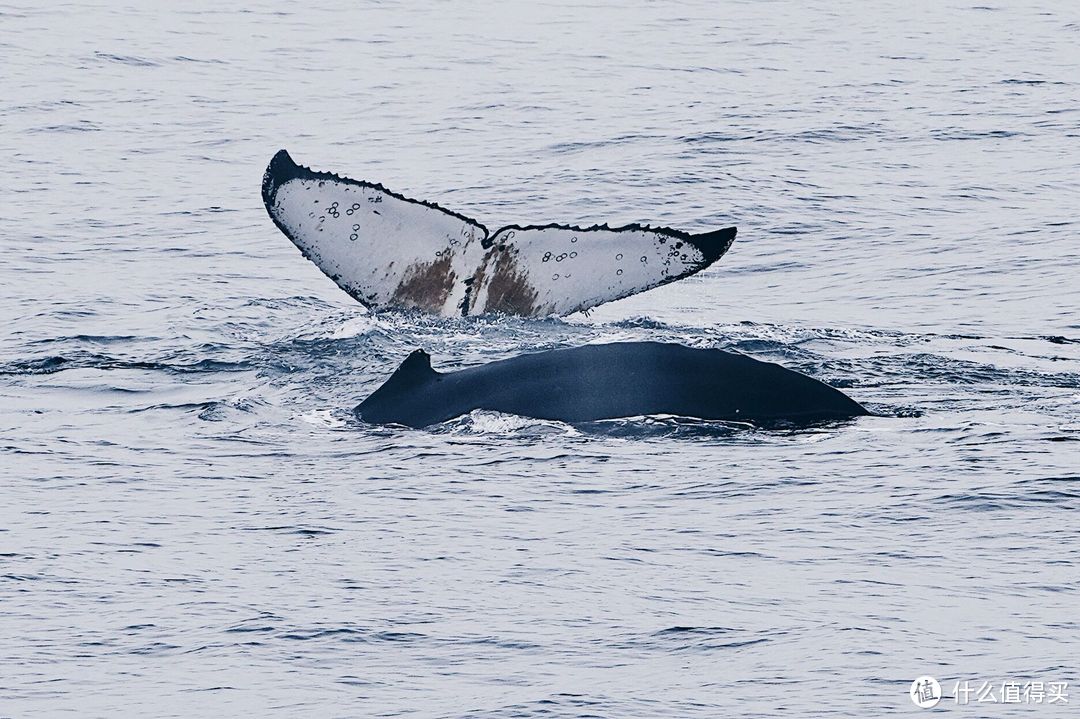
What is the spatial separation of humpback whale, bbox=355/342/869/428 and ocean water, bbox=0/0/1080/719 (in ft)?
0.47

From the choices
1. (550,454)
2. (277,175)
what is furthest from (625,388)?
(277,175)

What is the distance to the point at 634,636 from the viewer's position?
7.56 meters

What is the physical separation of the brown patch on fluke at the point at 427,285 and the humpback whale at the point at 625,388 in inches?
77.7

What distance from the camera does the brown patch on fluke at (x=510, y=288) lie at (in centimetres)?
1174

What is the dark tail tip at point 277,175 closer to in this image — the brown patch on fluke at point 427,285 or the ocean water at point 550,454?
the brown patch on fluke at point 427,285

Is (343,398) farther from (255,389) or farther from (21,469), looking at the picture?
(21,469)

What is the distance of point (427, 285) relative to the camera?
12.0 m

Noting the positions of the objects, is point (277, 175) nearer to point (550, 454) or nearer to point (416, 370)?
point (416, 370)

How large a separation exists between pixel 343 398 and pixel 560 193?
10361 millimetres

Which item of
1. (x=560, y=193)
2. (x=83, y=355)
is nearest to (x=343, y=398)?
(x=83, y=355)

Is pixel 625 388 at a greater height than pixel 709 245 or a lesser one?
lesser

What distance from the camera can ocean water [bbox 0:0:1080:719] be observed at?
7273 mm

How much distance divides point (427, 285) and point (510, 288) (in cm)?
57

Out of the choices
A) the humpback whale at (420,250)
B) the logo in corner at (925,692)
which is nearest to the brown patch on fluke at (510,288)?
the humpback whale at (420,250)
